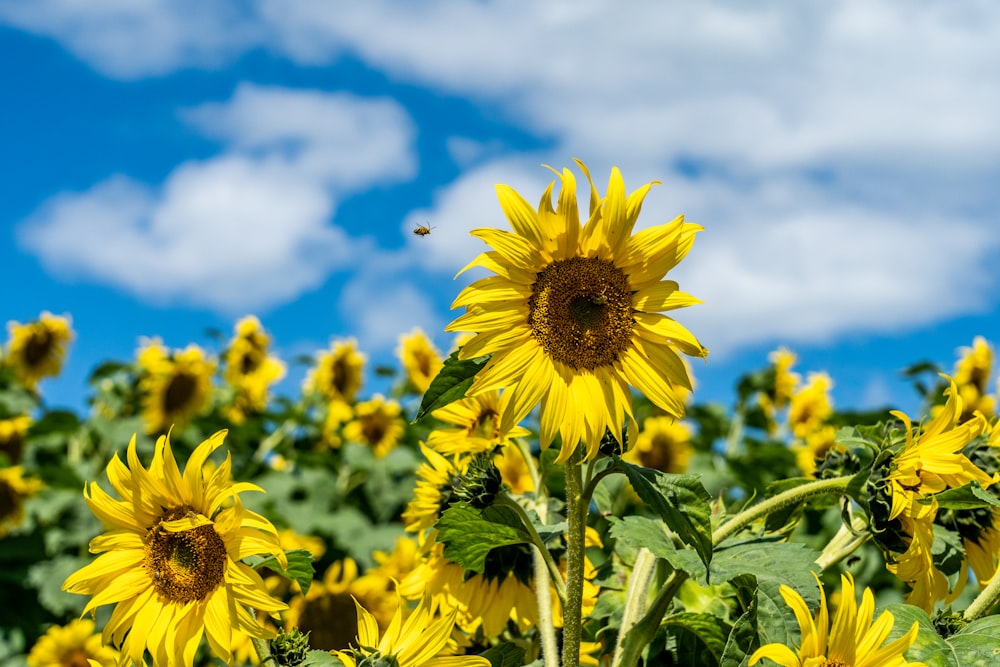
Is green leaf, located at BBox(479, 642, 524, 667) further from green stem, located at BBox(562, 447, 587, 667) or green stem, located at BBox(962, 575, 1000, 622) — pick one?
green stem, located at BBox(962, 575, 1000, 622)

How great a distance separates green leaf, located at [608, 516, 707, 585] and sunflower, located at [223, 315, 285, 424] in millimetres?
7145

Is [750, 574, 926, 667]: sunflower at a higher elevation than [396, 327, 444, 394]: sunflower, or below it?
below

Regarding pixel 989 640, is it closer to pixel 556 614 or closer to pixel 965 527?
pixel 965 527

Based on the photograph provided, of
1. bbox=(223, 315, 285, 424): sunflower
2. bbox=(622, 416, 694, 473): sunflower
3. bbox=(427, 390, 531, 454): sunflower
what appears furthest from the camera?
bbox=(223, 315, 285, 424): sunflower

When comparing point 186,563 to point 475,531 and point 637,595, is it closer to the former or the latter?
point 475,531

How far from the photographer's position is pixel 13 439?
789 cm

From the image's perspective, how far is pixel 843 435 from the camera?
199 cm

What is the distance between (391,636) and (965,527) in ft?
3.99

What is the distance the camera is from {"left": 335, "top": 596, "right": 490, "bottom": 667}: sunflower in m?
1.71

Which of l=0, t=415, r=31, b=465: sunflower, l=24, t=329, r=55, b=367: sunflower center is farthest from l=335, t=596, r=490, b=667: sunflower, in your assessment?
l=24, t=329, r=55, b=367: sunflower center

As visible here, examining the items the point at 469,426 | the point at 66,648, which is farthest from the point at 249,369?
the point at 469,426

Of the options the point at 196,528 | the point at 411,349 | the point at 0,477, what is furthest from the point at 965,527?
the point at 0,477

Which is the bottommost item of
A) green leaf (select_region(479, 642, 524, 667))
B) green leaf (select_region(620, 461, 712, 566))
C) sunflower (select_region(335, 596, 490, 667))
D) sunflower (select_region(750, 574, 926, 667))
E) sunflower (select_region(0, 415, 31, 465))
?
sunflower (select_region(335, 596, 490, 667))

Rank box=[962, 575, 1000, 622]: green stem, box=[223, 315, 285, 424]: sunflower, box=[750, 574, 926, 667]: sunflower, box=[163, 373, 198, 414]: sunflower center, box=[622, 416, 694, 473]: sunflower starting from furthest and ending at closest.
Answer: box=[223, 315, 285, 424]: sunflower < box=[163, 373, 198, 414]: sunflower center < box=[622, 416, 694, 473]: sunflower < box=[962, 575, 1000, 622]: green stem < box=[750, 574, 926, 667]: sunflower
